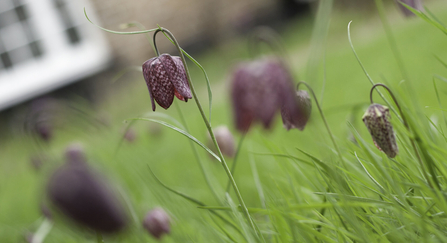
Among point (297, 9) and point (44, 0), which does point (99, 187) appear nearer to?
point (44, 0)

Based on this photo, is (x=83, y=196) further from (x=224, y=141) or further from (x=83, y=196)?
(x=224, y=141)

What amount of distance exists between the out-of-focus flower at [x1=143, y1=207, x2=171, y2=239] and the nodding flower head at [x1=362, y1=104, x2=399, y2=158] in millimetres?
662

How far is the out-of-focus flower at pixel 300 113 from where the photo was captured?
2.30ft

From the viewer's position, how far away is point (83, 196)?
1.59 ft

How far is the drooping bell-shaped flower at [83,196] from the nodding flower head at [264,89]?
30cm

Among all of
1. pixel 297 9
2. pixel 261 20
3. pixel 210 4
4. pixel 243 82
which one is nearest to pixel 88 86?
pixel 210 4

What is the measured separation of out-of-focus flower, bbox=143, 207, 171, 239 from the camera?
1.09m

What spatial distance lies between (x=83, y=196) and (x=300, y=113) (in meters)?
0.41

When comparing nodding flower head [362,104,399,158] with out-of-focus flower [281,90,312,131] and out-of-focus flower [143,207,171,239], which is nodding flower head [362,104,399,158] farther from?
out-of-focus flower [143,207,171,239]

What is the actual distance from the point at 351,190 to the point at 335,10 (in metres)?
6.21

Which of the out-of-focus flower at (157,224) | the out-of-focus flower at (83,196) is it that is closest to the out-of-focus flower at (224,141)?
the out-of-focus flower at (157,224)

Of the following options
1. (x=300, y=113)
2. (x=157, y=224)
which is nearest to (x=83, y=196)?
(x=300, y=113)

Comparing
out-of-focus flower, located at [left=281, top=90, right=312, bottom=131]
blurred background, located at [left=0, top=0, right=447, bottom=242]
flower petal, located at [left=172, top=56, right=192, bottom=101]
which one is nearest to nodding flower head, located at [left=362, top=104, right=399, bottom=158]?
out-of-focus flower, located at [left=281, top=90, right=312, bottom=131]

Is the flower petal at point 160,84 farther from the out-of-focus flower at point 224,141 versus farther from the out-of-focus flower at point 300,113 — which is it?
the out-of-focus flower at point 224,141
